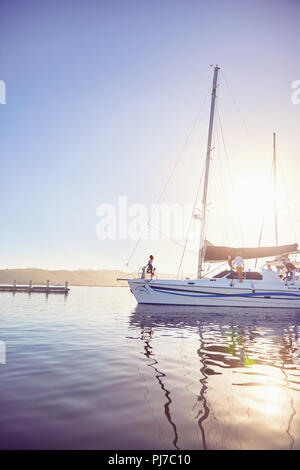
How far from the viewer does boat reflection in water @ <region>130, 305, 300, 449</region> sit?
3113 mm

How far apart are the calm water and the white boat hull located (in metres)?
11.4

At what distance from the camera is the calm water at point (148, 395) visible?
120 inches

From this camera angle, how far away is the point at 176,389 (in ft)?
15.0

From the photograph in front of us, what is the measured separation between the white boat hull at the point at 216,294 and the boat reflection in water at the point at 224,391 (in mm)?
10738

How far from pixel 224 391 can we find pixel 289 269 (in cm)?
1855

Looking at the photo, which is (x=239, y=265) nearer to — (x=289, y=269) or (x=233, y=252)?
(x=233, y=252)

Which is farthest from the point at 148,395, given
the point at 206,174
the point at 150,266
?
the point at 206,174

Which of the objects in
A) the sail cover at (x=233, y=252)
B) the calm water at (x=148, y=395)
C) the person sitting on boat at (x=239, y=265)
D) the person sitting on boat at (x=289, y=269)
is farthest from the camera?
the person sitting on boat at (x=289, y=269)

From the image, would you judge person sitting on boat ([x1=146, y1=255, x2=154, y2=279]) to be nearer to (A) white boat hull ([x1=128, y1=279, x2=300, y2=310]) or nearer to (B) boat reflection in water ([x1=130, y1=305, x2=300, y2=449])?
(A) white boat hull ([x1=128, y1=279, x2=300, y2=310])

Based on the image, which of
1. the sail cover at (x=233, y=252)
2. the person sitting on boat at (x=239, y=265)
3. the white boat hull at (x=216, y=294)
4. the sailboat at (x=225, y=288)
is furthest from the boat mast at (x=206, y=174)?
the person sitting on boat at (x=239, y=265)

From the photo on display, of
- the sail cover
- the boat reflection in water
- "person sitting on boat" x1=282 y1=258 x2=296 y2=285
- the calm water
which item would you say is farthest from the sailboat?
the calm water

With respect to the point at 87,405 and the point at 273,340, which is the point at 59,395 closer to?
the point at 87,405

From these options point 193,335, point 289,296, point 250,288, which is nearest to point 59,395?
point 193,335

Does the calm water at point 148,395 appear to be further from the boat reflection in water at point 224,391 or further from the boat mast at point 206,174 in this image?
the boat mast at point 206,174
